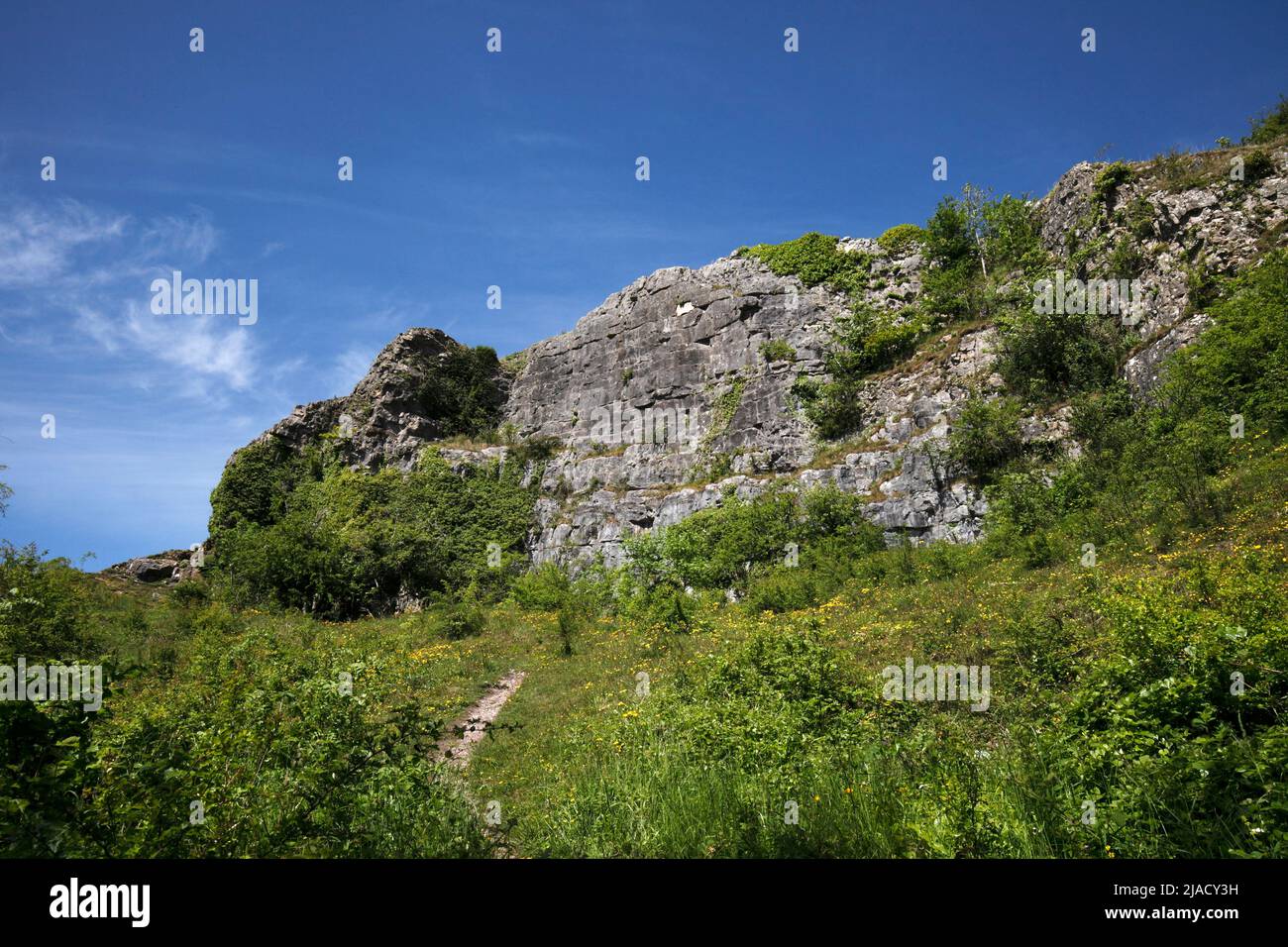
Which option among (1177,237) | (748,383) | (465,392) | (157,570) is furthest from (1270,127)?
(157,570)

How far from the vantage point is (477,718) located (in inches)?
428

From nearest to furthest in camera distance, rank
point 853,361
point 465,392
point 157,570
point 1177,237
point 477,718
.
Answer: point 477,718 < point 1177,237 < point 853,361 < point 157,570 < point 465,392

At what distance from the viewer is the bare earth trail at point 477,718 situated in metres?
10.2

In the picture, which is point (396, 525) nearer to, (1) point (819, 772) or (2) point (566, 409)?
(2) point (566, 409)

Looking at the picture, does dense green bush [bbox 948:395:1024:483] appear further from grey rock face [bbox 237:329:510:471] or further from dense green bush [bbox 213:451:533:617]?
grey rock face [bbox 237:329:510:471]

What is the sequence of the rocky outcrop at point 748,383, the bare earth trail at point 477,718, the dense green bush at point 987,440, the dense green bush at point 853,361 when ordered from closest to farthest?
the bare earth trail at point 477,718, the rocky outcrop at point 748,383, the dense green bush at point 987,440, the dense green bush at point 853,361

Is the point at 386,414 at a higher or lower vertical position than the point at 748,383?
higher

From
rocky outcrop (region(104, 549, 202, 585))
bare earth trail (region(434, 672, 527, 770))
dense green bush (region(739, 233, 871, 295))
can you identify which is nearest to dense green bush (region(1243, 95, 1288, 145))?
dense green bush (region(739, 233, 871, 295))

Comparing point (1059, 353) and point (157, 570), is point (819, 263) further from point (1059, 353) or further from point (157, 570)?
point (157, 570)

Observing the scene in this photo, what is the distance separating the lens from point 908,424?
90.3 feet

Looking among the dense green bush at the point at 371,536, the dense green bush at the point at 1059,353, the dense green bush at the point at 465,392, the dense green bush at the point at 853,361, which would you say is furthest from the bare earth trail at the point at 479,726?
the dense green bush at the point at 465,392

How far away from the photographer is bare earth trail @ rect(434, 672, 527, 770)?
1017 centimetres

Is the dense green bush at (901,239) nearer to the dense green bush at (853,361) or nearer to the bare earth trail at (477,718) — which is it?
the dense green bush at (853,361)
